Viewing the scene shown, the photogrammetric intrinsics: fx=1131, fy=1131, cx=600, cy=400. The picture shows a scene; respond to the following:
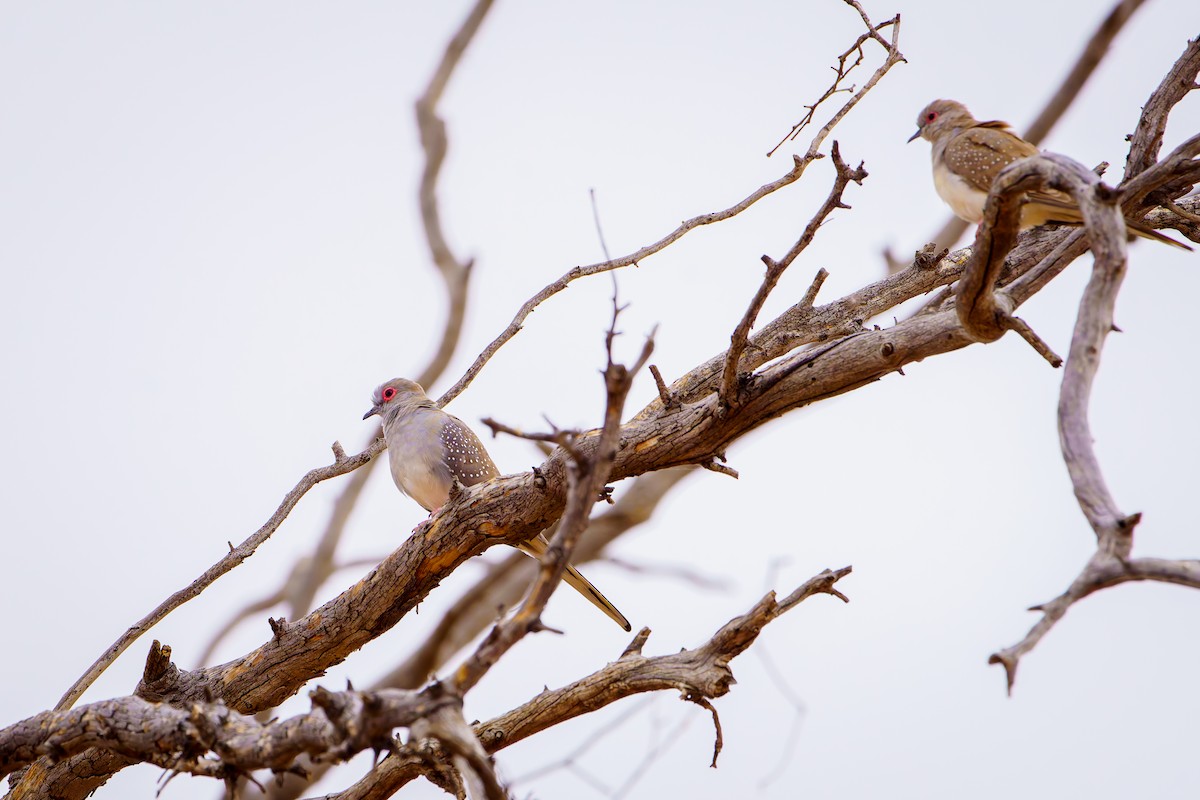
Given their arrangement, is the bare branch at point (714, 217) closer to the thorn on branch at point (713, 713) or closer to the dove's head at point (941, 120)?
the thorn on branch at point (713, 713)

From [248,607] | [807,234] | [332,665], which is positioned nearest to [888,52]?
[807,234]

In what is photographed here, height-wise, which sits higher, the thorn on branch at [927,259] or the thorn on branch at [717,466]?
the thorn on branch at [927,259]

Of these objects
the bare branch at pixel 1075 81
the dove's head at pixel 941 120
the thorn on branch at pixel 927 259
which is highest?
the bare branch at pixel 1075 81

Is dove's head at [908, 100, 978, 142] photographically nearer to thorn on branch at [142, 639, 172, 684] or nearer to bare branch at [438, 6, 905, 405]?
bare branch at [438, 6, 905, 405]

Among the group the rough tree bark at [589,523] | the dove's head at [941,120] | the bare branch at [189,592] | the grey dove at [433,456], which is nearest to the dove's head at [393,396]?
the grey dove at [433,456]

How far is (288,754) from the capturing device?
2.78 metres

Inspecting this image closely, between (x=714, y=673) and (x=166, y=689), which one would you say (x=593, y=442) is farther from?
(x=166, y=689)

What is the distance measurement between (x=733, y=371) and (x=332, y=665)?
211 cm

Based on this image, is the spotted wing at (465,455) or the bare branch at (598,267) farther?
the spotted wing at (465,455)

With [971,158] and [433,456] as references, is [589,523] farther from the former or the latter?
[971,158]

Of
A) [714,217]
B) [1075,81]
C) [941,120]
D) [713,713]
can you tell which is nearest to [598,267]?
[714,217]

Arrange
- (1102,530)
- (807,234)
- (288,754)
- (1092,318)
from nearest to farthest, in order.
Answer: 1. (1102,530)
2. (1092,318)
3. (288,754)
4. (807,234)

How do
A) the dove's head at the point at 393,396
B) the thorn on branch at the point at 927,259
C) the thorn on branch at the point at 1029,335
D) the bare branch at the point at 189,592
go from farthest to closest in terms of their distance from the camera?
the dove's head at the point at 393,396, the thorn on branch at the point at 927,259, the bare branch at the point at 189,592, the thorn on branch at the point at 1029,335

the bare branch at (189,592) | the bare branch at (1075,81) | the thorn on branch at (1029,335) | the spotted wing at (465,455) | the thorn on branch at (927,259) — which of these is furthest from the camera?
the bare branch at (1075,81)
